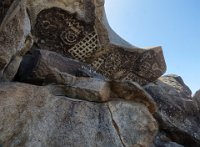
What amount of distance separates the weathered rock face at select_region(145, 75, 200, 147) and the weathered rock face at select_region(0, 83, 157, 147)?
1984 millimetres

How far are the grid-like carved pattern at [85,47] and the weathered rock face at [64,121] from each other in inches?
105

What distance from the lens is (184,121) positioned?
297 inches

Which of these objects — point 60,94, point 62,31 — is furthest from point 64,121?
point 62,31

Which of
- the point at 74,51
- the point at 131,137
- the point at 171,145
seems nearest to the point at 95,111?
the point at 131,137

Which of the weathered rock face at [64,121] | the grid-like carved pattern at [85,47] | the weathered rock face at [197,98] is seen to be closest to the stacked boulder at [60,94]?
the weathered rock face at [64,121]

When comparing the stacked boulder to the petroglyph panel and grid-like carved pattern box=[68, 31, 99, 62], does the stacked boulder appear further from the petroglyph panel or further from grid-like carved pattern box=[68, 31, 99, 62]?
grid-like carved pattern box=[68, 31, 99, 62]

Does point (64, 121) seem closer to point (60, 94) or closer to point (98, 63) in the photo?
point (60, 94)

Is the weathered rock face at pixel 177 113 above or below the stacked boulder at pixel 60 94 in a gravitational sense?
below

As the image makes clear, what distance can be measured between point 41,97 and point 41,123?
0.49m

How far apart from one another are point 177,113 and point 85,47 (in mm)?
2759

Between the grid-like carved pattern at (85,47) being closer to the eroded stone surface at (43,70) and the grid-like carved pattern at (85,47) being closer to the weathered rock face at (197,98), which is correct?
the eroded stone surface at (43,70)

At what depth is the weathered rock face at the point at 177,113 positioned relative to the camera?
23.5 feet

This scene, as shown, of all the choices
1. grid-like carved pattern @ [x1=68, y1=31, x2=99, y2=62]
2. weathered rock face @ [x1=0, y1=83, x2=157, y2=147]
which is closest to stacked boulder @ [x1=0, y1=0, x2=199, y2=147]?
weathered rock face @ [x1=0, y1=83, x2=157, y2=147]

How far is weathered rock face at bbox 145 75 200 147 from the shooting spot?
7.16 m
